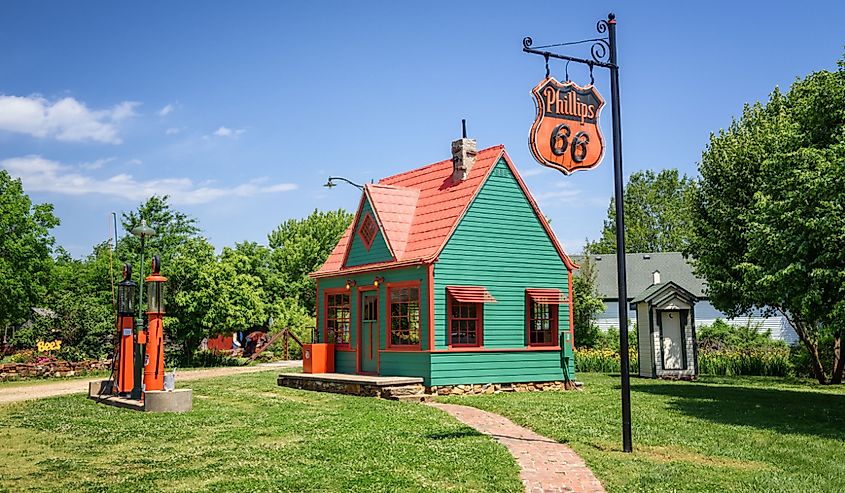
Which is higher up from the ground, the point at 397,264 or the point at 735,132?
the point at 735,132

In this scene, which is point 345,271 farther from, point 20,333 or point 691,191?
point 20,333

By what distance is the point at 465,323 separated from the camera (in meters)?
18.9

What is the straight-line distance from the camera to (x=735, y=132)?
26.7m

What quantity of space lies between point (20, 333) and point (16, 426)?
20.5 m

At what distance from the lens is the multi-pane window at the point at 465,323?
18.7m

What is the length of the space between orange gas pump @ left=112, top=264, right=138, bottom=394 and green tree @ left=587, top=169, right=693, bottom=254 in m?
56.9

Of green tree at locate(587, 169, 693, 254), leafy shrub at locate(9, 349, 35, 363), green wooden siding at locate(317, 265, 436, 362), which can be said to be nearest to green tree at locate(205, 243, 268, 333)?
leafy shrub at locate(9, 349, 35, 363)

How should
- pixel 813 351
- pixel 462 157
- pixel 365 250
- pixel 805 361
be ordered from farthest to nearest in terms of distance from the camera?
pixel 805 361, pixel 813 351, pixel 365 250, pixel 462 157

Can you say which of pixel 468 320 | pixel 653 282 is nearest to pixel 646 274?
pixel 653 282

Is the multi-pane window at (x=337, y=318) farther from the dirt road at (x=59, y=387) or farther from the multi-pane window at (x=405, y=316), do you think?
the dirt road at (x=59, y=387)

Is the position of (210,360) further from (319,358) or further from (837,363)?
(837,363)

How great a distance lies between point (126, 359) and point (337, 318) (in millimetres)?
6495

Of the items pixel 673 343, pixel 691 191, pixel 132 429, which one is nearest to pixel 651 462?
pixel 132 429

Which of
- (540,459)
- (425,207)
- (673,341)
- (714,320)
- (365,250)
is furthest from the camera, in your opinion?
(714,320)
